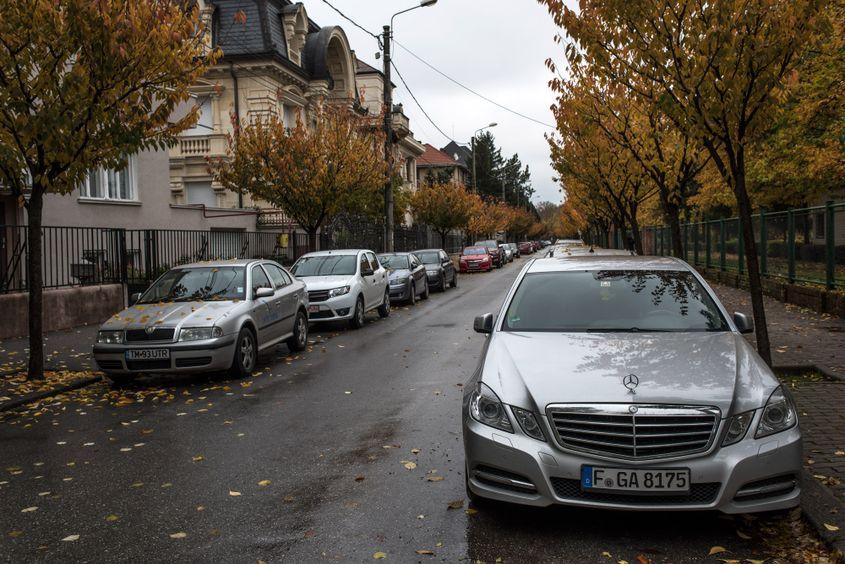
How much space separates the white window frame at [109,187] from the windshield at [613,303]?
1517 cm

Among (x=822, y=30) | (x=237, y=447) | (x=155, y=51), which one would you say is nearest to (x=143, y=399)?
(x=237, y=447)

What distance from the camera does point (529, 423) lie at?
3967 millimetres

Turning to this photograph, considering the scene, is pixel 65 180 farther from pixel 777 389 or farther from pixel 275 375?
pixel 777 389

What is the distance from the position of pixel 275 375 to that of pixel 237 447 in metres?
3.59

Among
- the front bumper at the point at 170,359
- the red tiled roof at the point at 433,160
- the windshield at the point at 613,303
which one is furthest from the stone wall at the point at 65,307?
the red tiled roof at the point at 433,160

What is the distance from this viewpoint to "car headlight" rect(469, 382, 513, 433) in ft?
13.3

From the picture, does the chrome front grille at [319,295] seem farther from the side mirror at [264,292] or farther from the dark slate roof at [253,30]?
the dark slate roof at [253,30]

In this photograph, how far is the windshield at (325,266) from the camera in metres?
15.6

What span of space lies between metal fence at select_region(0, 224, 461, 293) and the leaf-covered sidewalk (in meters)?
12.8

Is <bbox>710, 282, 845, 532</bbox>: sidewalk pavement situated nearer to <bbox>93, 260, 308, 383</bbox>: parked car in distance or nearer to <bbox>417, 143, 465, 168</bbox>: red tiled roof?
<bbox>93, 260, 308, 383</bbox>: parked car in distance

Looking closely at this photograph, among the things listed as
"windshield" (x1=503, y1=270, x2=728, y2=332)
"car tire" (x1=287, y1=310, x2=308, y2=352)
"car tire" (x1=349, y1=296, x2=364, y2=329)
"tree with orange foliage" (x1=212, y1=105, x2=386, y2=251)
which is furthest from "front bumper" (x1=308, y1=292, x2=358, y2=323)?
"windshield" (x1=503, y1=270, x2=728, y2=332)

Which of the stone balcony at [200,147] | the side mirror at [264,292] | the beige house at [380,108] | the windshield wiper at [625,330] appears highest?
the beige house at [380,108]

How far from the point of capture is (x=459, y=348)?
1155 cm

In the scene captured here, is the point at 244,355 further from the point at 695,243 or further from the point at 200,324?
the point at 695,243
